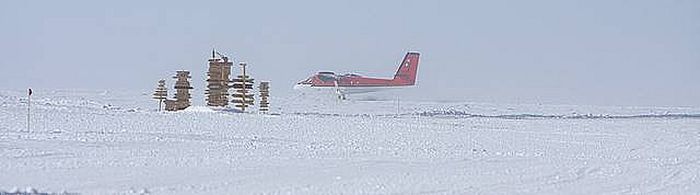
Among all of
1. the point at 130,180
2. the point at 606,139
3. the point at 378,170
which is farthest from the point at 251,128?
the point at 130,180

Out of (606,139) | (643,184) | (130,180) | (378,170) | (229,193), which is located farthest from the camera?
(606,139)

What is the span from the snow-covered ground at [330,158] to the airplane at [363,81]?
1611 inches

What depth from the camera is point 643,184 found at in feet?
43.7

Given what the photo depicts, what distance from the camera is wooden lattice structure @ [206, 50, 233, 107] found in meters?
40.5

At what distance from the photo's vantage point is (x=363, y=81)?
73.5 metres

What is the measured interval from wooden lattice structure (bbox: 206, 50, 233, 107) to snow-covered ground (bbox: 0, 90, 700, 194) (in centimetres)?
1262

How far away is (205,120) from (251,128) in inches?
136

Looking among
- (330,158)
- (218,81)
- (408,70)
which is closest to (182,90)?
(218,81)

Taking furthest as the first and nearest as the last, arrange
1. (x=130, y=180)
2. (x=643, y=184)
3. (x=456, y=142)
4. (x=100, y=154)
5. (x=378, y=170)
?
(x=456, y=142) → (x=100, y=154) → (x=378, y=170) → (x=643, y=184) → (x=130, y=180)

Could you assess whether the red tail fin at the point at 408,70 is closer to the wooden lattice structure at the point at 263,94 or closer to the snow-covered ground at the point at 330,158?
the wooden lattice structure at the point at 263,94

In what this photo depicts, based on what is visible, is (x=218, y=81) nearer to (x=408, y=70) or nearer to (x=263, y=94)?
(x=263, y=94)

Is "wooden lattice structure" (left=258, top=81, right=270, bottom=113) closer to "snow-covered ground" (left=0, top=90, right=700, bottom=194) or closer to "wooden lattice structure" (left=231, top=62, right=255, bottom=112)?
"wooden lattice structure" (left=231, top=62, right=255, bottom=112)

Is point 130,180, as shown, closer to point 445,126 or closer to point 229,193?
point 229,193

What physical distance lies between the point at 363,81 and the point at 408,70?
13.2ft
